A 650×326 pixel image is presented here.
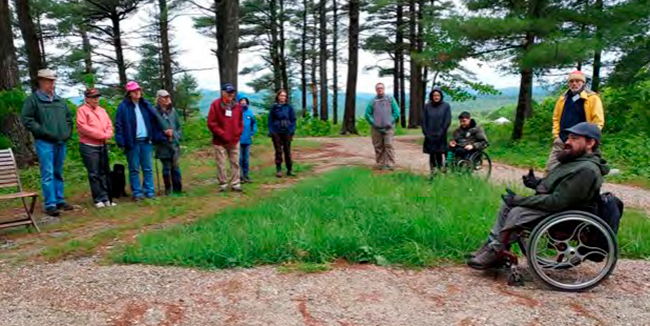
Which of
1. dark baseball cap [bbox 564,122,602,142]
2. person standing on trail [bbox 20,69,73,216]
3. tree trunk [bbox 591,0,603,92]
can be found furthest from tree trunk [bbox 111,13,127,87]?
dark baseball cap [bbox 564,122,602,142]

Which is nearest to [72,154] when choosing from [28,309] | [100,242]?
[100,242]

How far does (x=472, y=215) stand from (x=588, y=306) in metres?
1.94

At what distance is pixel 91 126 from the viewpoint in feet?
22.7

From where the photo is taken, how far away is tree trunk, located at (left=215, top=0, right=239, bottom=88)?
12359 millimetres

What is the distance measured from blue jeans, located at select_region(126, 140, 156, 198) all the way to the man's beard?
599cm

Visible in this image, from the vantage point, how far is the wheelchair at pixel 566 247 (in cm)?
373

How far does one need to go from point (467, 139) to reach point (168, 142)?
5206 mm

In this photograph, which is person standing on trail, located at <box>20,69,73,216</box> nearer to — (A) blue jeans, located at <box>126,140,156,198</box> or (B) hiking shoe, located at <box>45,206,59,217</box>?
(B) hiking shoe, located at <box>45,206,59,217</box>

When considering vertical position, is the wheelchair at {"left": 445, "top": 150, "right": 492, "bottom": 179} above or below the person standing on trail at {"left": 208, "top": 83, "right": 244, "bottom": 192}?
below

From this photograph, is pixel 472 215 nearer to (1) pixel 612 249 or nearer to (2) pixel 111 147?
(1) pixel 612 249

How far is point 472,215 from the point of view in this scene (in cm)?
535

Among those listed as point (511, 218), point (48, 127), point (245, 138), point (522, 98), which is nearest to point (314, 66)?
point (522, 98)

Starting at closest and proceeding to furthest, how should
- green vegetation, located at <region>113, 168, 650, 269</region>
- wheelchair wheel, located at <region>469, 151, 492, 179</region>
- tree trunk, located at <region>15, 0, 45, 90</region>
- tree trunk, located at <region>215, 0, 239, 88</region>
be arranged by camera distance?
green vegetation, located at <region>113, 168, 650, 269</region>
wheelchair wheel, located at <region>469, 151, 492, 179</region>
tree trunk, located at <region>15, 0, 45, 90</region>
tree trunk, located at <region>215, 0, 239, 88</region>

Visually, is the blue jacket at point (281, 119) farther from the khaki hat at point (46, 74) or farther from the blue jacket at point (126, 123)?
the khaki hat at point (46, 74)
